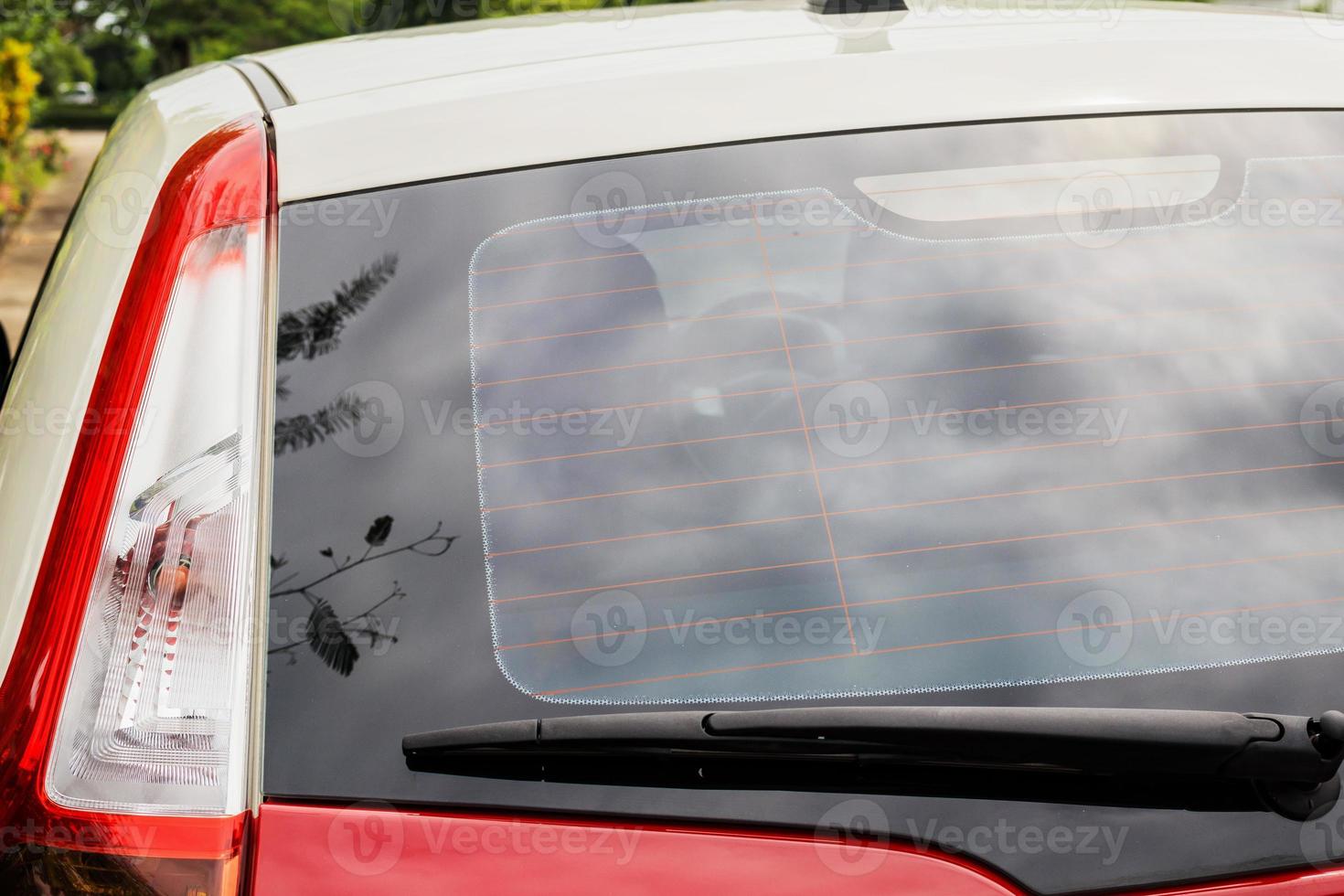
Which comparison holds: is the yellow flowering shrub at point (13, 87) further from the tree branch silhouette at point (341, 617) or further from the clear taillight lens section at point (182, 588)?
the tree branch silhouette at point (341, 617)

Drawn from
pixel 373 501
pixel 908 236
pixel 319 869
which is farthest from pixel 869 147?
pixel 319 869

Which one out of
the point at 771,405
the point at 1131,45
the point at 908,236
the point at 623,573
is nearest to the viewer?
the point at 623,573

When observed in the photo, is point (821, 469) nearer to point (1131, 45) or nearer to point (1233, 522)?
point (1233, 522)

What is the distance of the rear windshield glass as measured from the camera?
1.28 meters

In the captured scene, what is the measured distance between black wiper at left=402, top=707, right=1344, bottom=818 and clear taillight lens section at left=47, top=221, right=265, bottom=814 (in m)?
0.22

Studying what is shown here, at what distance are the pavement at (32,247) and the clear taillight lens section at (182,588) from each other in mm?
6896

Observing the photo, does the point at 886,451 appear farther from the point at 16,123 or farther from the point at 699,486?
the point at 16,123

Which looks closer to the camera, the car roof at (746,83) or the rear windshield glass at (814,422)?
the rear windshield glass at (814,422)

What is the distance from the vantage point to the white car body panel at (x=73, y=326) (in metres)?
1.32

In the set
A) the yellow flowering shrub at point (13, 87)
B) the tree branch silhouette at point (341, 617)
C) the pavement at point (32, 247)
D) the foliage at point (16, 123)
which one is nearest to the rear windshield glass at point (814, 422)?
the tree branch silhouette at point (341, 617)

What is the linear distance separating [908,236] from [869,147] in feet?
0.48

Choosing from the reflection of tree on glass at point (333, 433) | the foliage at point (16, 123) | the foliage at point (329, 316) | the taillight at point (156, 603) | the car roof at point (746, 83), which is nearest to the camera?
the taillight at point (156, 603)

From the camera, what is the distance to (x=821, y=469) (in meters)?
1.37

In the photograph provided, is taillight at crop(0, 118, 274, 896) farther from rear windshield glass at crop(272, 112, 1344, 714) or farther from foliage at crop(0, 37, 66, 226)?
foliage at crop(0, 37, 66, 226)
